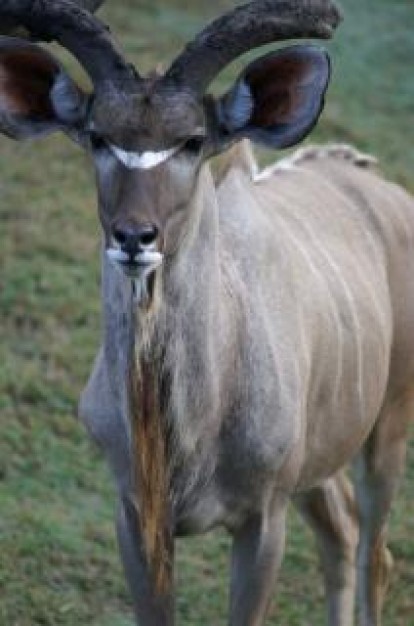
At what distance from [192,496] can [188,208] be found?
0.70 m

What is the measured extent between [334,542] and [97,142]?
1992 mm

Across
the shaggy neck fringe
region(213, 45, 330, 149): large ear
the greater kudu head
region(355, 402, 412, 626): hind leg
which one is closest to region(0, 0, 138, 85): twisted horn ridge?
the greater kudu head

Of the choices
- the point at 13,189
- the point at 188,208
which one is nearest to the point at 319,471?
the point at 188,208

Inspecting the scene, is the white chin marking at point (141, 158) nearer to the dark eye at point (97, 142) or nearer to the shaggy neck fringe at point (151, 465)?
the dark eye at point (97, 142)

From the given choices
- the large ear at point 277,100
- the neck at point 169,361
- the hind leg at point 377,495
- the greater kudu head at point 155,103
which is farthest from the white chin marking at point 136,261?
the hind leg at point 377,495

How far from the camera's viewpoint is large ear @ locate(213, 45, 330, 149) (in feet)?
12.2

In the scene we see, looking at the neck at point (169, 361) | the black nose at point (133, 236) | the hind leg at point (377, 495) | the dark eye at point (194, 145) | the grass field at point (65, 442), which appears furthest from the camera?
the grass field at point (65, 442)

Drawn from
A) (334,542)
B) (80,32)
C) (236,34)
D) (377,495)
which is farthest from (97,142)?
(334,542)

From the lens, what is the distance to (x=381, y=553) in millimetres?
5152

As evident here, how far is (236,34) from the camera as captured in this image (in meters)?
3.65

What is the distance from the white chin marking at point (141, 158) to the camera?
346 cm

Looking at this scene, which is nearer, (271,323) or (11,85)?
(11,85)

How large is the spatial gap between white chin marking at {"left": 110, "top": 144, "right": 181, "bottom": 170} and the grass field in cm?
186

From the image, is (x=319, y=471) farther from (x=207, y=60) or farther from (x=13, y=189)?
(x=13, y=189)
